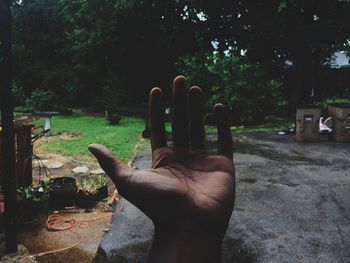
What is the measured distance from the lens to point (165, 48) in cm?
1747

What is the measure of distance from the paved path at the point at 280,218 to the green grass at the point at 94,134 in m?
2.09

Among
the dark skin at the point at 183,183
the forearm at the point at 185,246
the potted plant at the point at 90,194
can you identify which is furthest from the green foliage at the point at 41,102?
the forearm at the point at 185,246

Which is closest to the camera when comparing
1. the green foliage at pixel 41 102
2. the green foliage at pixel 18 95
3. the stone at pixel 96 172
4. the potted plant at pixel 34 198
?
the potted plant at pixel 34 198

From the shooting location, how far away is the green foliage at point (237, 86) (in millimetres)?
13533

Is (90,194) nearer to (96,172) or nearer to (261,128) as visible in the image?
(96,172)

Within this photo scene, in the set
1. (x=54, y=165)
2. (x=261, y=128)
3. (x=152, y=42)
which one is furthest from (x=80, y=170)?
(x=152, y=42)

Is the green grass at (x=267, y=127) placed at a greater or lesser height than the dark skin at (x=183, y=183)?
lesser

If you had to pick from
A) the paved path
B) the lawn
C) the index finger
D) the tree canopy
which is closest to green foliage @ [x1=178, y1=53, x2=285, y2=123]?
the tree canopy

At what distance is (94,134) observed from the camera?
12203 millimetres

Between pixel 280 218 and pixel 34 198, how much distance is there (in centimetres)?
313

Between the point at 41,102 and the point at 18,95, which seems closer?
the point at 41,102

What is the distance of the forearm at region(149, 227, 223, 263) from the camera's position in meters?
1.79

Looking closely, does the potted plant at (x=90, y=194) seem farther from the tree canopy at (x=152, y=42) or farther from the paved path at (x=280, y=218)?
the tree canopy at (x=152, y=42)

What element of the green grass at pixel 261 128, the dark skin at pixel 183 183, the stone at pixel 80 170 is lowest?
the stone at pixel 80 170
